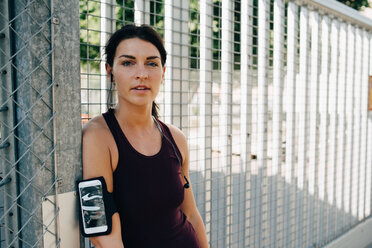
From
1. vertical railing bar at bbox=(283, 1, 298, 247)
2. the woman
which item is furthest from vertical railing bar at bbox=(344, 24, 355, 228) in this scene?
the woman

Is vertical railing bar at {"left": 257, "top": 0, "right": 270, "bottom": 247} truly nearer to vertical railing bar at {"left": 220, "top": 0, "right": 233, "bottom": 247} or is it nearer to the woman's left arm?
vertical railing bar at {"left": 220, "top": 0, "right": 233, "bottom": 247}

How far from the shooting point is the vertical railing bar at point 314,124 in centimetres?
401

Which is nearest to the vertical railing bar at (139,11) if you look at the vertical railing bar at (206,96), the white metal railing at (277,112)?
the white metal railing at (277,112)

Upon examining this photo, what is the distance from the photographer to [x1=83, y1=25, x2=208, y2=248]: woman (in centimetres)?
159

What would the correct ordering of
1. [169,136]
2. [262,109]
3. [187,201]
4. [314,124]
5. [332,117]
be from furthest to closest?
1. [332,117]
2. [314,124]
3. [262,109]
4. [187,201]
5. [169,136]

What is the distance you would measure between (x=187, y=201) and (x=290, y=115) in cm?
198

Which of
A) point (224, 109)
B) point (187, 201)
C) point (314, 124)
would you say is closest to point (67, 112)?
point (187, 201)

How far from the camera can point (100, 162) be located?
1.56m

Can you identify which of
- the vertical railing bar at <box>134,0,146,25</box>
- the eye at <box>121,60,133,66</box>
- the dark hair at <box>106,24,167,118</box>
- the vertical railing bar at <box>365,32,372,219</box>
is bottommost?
the vertical railing bar at <box>365,32,372,219</box>

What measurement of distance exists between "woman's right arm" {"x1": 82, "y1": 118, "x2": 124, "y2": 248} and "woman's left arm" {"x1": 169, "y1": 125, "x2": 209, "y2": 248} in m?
0.51

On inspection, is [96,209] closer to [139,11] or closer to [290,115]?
[139,11]

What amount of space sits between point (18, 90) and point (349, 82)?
4426 millimetres

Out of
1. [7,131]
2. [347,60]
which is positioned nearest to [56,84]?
[7,131]

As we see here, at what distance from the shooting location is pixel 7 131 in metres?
1.47
